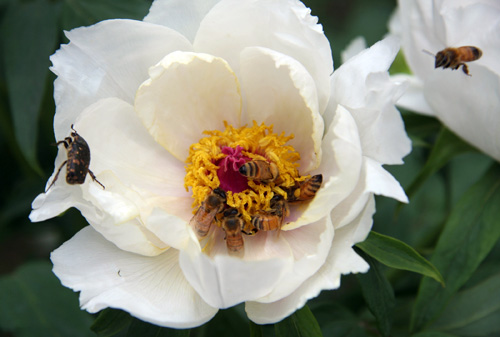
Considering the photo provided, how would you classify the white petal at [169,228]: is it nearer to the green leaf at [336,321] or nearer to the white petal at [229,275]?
the white petal at [229,275]

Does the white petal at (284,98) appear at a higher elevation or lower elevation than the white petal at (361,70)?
lower

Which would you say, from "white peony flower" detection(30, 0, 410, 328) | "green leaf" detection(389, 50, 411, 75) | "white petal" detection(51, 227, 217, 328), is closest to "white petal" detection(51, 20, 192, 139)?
"white peony flower" detection(30, 0, 410, 328)

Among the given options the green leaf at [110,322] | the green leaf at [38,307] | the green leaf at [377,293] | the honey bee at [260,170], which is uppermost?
the honey bee at [260,170]

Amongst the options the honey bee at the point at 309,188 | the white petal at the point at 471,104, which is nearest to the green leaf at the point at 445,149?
the white petal at the point at 471,104

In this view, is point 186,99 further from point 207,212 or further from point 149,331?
point 149,331

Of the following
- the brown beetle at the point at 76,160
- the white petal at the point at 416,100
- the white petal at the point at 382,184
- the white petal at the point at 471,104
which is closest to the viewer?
the white petal at the point at 382,184

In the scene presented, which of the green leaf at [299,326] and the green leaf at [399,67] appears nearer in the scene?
the green leaf at [299,326]

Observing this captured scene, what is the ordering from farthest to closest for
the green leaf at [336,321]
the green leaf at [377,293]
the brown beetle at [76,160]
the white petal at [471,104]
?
the green leaf at [336,321] < the white petal at [471,104] < the green leaf at [377,293] < the brown beetle at [76,160]
